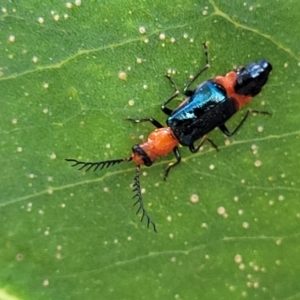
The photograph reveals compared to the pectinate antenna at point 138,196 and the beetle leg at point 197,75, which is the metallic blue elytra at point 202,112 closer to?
the beetle leg at point 197,75

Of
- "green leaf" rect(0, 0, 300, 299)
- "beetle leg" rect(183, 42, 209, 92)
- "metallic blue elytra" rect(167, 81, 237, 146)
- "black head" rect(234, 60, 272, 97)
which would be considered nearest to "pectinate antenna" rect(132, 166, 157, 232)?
"green leaf" rect(0, 0, 300, 299)

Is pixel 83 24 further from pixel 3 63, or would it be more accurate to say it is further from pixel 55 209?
pixel 55 209

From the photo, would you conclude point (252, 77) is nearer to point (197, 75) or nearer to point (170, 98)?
point (197, 75)

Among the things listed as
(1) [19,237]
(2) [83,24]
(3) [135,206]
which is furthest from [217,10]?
(1) [19,237]

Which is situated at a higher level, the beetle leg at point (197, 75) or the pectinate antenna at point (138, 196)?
the beetle leg at point (197, 75)

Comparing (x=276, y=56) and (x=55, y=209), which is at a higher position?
(x=276, y=56)

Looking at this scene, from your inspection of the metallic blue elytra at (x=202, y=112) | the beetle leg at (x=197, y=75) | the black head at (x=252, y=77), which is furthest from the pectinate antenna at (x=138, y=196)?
the black head at (x=252, y=77)
